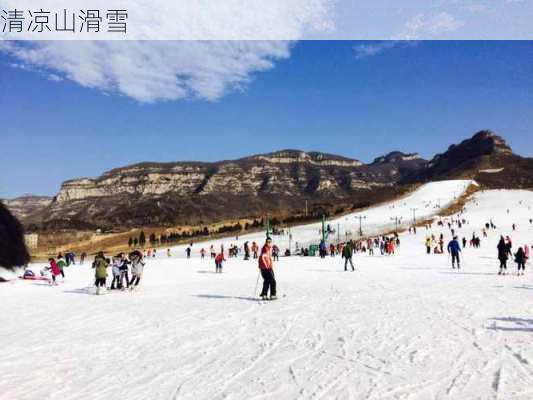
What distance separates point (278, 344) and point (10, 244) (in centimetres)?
2174

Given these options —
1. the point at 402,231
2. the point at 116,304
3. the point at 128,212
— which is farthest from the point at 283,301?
the point at 128,212

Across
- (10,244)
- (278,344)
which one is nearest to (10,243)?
(10,244)

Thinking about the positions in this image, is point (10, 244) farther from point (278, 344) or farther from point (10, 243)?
point (278, 344)

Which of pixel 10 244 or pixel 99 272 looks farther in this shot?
pixel 10 244

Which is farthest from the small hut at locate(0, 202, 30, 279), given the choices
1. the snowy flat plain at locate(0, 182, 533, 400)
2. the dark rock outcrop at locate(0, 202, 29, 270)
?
the snowy flat plain at locate(0, 182, 533, 400)

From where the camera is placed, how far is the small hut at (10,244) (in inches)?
903

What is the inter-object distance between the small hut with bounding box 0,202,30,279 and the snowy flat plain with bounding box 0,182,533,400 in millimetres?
9519

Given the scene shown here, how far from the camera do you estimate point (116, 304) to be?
12602 millimetres

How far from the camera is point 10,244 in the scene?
24.8 metres

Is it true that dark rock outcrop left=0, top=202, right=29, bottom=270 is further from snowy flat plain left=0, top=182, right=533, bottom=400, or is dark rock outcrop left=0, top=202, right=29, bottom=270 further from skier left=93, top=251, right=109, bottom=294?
snowy flat plain left=0, top=182, right=533, bottom=400

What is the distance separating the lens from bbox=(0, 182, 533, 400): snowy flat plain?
5.39 metres

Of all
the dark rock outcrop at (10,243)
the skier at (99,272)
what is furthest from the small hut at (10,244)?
the skier at (99,272)

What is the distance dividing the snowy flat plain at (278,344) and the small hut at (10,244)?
9.52 m

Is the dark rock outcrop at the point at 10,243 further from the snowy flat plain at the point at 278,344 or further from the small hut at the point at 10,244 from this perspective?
the snowy flat plain at the point at 278,344
